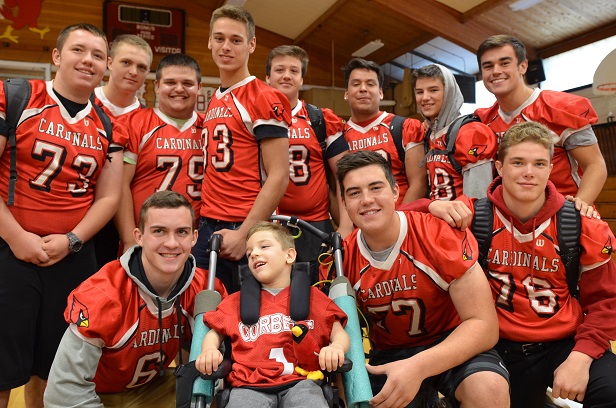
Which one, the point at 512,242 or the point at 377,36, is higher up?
the point at 377,36

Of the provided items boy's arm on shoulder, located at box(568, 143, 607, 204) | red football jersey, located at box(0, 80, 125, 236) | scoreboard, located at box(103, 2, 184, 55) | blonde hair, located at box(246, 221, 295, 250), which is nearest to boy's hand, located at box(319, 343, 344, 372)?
blonde hair, located at box(246, 221, 295, 250)

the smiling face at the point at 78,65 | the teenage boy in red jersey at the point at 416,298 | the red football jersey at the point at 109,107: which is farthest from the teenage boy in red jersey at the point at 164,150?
the teenage boy in red jersey at the point at 416,298

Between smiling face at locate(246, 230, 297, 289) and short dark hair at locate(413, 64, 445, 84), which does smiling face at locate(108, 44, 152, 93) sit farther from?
short dark hair at locate(413, 64, 445, 84)

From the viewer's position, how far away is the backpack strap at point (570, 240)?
7.34ft

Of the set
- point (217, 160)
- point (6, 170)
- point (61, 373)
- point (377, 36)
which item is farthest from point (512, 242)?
point (377, 36)

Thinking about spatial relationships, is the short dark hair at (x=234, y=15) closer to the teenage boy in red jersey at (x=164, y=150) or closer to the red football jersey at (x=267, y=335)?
the teenage boy in red jersey at (x=164, y=150)

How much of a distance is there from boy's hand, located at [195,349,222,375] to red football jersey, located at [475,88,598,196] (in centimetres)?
208

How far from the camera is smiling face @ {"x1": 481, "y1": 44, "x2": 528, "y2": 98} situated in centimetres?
309

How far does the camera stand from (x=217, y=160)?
2.81 meters

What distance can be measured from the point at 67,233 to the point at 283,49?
194cm

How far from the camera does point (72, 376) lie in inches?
78.5

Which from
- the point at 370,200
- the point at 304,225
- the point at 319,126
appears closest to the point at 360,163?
the point at 370,200

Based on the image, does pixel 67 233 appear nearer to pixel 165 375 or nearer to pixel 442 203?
pixel 165 375

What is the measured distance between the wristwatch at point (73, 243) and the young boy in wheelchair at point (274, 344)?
2.92 feet
